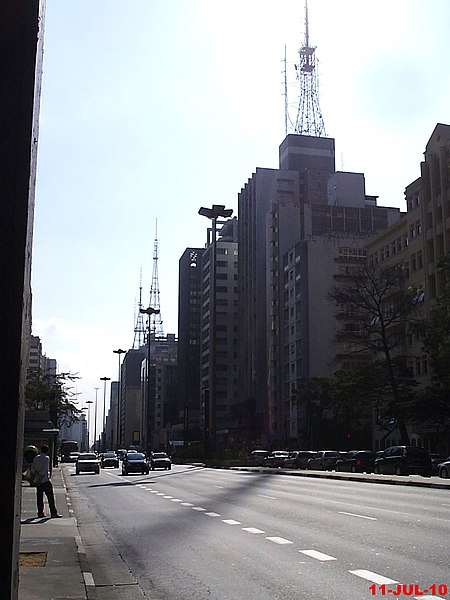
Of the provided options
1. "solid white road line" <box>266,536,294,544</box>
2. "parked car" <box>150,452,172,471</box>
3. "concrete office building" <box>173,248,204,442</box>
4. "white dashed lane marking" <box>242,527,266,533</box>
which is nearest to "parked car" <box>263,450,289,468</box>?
"parked car" <box>150,452,172,471</box>

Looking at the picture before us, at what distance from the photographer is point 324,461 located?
196ft

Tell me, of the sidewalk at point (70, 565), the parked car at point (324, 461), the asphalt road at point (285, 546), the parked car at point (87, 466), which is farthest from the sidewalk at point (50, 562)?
the parked car at point (324, 461)

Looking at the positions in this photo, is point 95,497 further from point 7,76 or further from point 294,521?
point 7,76

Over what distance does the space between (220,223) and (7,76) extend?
18242 centimetres

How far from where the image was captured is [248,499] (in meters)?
25.1

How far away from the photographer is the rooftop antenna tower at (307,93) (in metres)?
125

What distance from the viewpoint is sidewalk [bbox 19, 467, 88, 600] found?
927 centimetres

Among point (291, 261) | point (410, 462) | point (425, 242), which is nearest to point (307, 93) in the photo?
point (291, 261)

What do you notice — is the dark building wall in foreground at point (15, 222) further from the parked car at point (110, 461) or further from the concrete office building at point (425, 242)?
the parked car at point (110, 461)

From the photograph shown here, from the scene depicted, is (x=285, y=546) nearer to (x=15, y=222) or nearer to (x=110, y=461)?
(x=15, y=222)

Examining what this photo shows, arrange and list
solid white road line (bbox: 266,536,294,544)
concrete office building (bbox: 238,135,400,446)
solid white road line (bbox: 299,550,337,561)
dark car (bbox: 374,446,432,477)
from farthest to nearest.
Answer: concrete office building (bbox: 238,135,400,446), dark car (bbox: 374,446,432,477), solid white road line (bbox: 266,536,294,544), solid white road line (bbox: 299,550,337,561)

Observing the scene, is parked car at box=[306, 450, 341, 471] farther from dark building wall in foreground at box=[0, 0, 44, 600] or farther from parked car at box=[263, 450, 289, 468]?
dark building wall in foreground at box=[0, 0, 44, 600]

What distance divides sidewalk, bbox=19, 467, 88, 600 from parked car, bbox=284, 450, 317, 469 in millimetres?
45524

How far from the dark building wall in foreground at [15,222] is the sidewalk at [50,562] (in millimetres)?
6613
